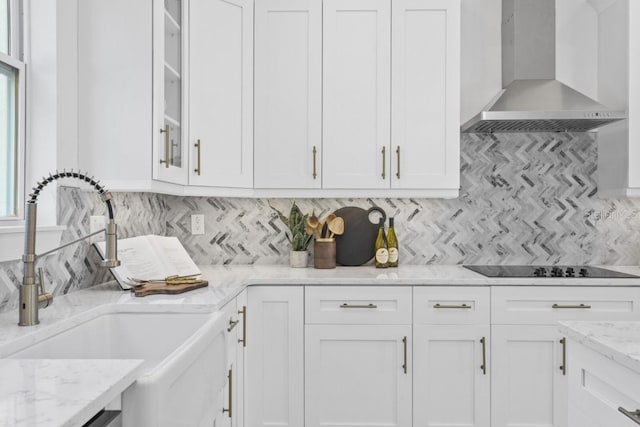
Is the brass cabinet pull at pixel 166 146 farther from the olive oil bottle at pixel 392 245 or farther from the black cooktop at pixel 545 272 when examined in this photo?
the black cooktop at pixel 545 272

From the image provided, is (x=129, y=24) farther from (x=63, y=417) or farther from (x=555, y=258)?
(x=555, y=258)

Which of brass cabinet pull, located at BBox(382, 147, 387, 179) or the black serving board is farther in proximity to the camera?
the black serving board

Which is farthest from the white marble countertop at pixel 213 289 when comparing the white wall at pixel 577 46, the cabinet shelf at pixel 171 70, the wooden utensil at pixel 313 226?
the white wall at pixel 577 46

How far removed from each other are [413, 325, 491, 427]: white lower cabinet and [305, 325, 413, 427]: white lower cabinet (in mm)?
50

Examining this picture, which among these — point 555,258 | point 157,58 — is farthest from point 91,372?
point 555,258

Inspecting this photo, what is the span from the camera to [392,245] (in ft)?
9.57

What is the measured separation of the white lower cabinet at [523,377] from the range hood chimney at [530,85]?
1.09 metres

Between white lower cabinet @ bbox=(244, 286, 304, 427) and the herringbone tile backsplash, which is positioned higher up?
the herringbone tile backsplash

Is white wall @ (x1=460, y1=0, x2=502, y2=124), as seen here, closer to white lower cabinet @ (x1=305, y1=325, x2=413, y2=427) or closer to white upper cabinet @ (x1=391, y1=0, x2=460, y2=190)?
white upper cabinet @ (x1=391, y1=0, x2=460, y2=190)

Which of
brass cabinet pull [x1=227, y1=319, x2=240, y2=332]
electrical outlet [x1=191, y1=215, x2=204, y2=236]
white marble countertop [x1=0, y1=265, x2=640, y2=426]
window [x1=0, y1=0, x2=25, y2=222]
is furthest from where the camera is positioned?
electrical outlet [x1=191, y1=215, x2=204, y2=236]

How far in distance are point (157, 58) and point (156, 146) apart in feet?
1.22

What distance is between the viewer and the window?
67.6 inches

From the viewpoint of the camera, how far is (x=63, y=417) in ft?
2.35

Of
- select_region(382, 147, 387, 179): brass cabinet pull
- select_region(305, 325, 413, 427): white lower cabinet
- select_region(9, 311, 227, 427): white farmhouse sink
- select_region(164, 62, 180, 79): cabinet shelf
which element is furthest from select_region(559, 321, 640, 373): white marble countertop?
select_region(164, 62, 180, 79): cabinet shelf
